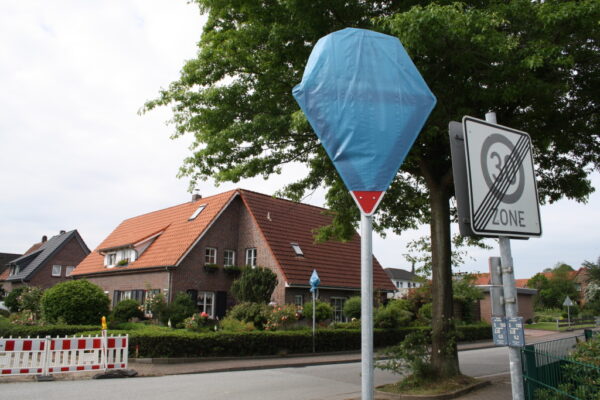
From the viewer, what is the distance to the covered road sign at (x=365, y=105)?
4344 mm

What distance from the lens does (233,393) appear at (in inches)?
413

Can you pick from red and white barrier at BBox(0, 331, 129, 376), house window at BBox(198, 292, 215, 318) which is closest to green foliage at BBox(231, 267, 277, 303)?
house window at BBox(198, 292, 215, 318)

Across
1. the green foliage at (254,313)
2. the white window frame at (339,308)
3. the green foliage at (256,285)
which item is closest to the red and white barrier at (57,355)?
the green foliage at (254,313)

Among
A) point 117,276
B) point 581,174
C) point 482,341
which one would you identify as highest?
point 581,174

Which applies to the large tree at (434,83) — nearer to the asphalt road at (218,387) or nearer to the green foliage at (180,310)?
the asphalt road at (218,387)

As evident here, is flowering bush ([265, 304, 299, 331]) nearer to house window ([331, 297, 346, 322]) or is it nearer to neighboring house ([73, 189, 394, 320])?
neighboring house ([73, 189, 394, 320])

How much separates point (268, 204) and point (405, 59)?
26650 mm

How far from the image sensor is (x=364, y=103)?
4352 mm

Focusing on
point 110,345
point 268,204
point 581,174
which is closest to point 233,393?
point 110,345

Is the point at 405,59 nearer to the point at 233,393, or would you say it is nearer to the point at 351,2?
the point at 351,2

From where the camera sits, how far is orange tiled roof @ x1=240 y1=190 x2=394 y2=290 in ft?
88.1

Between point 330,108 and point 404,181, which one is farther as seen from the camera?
point 404,181

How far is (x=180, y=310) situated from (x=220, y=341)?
5.95 metres

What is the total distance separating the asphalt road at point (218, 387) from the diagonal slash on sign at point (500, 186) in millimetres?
7608
